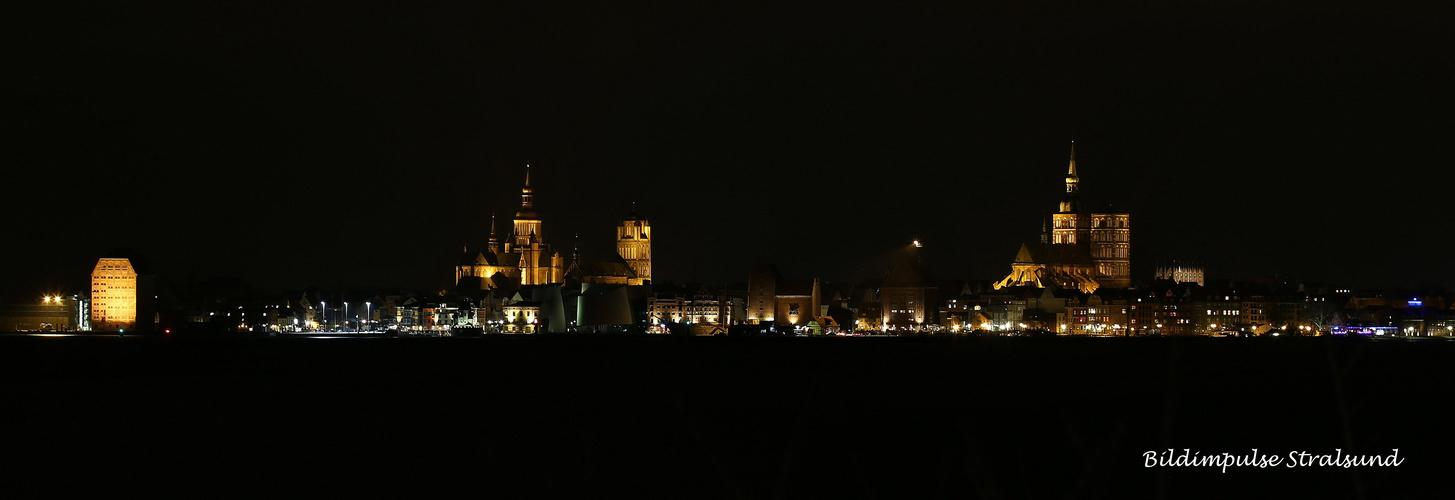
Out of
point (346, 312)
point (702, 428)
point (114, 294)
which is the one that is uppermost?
point (114, 294)

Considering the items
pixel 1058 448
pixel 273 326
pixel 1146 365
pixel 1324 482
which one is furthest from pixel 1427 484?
pixel 273 326

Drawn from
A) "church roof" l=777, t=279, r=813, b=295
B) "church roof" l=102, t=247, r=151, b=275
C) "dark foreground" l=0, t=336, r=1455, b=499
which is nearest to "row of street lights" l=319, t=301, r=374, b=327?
"church roof" l=102, t=247, r=151, b=275

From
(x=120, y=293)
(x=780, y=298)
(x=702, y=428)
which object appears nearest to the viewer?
(x=702, y=428)

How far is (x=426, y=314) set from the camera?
16800 centimetres

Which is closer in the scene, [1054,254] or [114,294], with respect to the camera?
[114,294]

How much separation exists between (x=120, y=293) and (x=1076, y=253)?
371ft

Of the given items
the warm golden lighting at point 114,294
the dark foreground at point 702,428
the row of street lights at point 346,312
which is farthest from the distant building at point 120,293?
the dark foreground at point 702,428

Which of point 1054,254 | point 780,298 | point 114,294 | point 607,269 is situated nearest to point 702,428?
point 780,298

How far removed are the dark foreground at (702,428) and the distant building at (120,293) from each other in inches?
3052

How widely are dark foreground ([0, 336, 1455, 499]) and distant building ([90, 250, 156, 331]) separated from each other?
3052 inches

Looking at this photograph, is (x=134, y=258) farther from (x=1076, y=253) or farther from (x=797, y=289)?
(x=1076, y=253)

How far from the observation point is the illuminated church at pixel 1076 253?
561ft

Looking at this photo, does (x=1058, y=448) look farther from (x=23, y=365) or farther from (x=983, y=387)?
(x=23, y=365)

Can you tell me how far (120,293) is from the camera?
137375 millimetres
